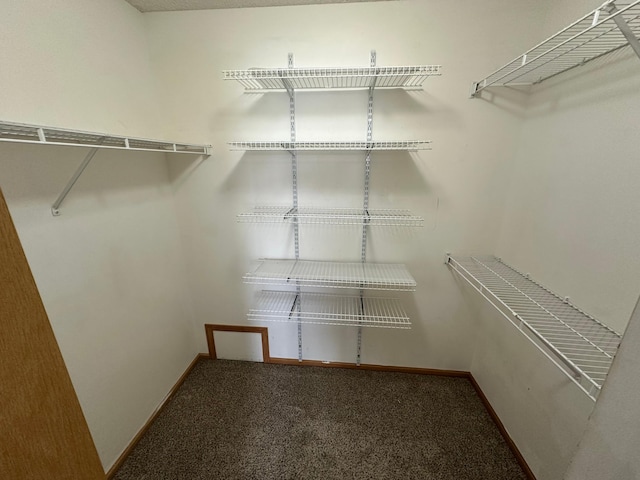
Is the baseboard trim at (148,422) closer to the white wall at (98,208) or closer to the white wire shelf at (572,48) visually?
the white wall at (98,208)

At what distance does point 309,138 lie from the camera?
5.28 feet

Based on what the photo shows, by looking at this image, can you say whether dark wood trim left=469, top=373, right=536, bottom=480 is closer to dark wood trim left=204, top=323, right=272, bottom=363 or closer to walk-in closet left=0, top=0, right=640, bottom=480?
walk-in closet left=0, top=0, right=640, bottom=480

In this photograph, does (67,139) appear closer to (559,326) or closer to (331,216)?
(331,216)

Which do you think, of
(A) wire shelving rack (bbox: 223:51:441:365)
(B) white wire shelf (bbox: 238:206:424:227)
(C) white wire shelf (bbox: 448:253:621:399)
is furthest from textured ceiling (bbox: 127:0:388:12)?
(C) white wire shelf (bbox: 448:253:621:399)

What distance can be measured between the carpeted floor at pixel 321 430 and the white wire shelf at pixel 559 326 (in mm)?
796

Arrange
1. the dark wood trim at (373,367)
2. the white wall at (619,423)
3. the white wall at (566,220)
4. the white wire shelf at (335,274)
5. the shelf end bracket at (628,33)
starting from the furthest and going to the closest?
the dark wood trim at (373,367)
the white wire shelf at (335,274)
the white wall at (566,220)
the shelf end bracket at (628,33)
the white wall at (619,423)

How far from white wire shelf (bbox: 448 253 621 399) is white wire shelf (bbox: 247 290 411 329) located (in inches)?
25.1

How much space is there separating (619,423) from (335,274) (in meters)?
1.27

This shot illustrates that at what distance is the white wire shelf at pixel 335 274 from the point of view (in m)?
1.57

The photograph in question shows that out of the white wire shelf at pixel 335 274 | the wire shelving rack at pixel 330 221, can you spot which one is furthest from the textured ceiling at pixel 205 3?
the white wire shelf at pixel 335 274

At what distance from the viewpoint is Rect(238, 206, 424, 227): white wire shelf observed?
1.65 m

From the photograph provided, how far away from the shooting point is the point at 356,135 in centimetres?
158

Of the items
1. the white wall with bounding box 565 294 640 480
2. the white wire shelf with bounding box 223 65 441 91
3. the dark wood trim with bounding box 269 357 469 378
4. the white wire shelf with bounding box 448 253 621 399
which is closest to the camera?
the white wall with bounding box 565 294 640 480

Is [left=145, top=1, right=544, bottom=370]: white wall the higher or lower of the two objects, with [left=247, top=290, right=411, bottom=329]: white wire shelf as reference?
higher
